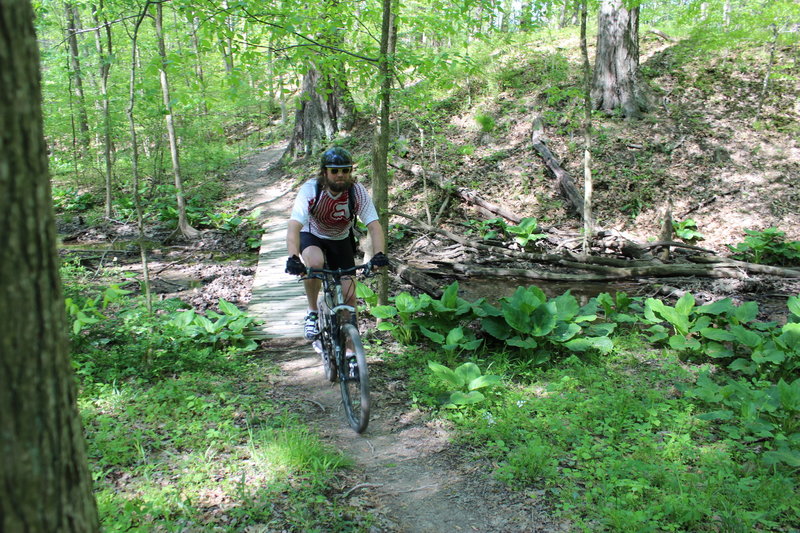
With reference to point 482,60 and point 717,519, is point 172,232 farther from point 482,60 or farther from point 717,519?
point 717,519

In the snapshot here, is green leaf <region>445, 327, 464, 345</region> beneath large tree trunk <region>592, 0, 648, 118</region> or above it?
beneath

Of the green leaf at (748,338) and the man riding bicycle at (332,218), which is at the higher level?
the man riding bicycle at (332,218)

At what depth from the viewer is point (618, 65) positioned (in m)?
12.4

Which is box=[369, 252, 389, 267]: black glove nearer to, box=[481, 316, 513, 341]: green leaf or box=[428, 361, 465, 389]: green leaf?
box=[428, 361, 465, 389]: green leaf

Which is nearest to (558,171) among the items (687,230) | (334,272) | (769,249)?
(687,230)

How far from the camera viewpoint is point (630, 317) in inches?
237

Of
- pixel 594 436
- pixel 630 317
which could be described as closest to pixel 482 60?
pixel 630 317

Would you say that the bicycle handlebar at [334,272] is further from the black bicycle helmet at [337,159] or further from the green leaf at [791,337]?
the green leaf at [791,337]

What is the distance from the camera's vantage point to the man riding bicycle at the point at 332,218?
418 cm

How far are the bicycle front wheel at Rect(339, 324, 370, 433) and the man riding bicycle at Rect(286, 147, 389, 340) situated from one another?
498 millimetres

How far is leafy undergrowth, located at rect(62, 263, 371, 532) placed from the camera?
9.09 feet

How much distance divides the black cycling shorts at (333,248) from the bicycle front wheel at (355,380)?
83 centimetres

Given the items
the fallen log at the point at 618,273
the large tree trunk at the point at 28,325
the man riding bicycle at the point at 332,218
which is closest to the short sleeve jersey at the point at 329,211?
the man riding bicycle at the point at 332,218

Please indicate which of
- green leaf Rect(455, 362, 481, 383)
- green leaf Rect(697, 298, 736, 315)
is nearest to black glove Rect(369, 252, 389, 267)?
green leaf Rect(455, 362, 481, 383)
